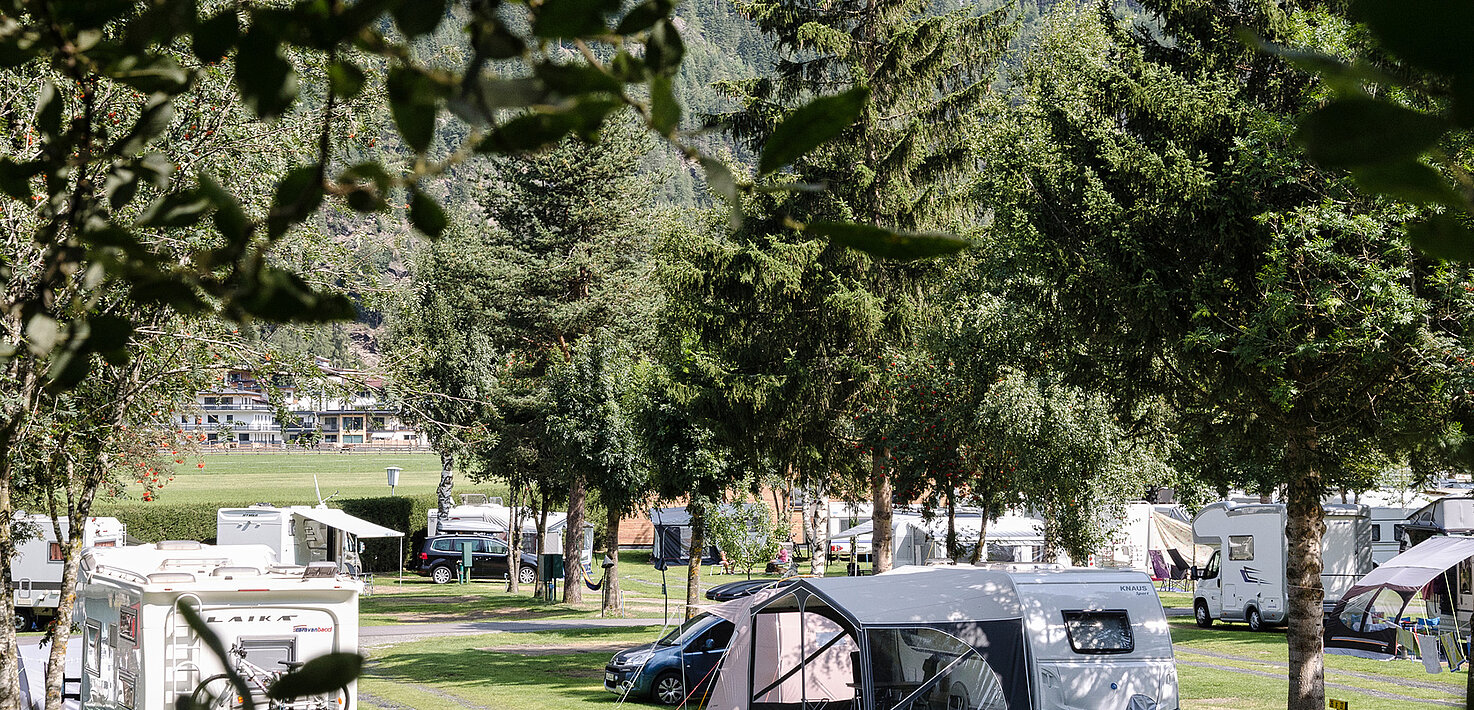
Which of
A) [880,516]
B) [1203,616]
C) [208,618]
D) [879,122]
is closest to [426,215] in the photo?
[208,618]

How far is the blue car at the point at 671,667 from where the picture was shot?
1606 centimetres

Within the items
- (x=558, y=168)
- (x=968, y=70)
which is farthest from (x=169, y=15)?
(x=558, y=168)

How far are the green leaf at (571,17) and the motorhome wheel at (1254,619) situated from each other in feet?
89.3

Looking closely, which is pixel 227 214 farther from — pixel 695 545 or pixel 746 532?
pixel 695 545

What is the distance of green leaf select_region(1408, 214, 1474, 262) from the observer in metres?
0.85

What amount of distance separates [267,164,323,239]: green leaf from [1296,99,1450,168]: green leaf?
0.74 meters

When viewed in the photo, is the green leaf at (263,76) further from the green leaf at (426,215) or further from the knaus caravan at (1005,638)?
the knaus caravan at (1005,638)

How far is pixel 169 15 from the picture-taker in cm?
106

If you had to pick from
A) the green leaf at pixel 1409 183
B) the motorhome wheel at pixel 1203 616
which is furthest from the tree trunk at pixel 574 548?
the green leaf at pixel 1409 183

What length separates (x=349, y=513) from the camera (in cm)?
4284

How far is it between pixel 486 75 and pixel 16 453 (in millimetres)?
7596

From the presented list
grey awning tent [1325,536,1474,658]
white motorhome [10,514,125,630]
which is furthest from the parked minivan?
grey awning tent [1325,536,1474,658]

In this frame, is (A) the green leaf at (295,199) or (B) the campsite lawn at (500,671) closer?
(A) the green leaf at (295,199)

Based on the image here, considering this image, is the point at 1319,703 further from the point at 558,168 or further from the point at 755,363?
the point at 558,168
